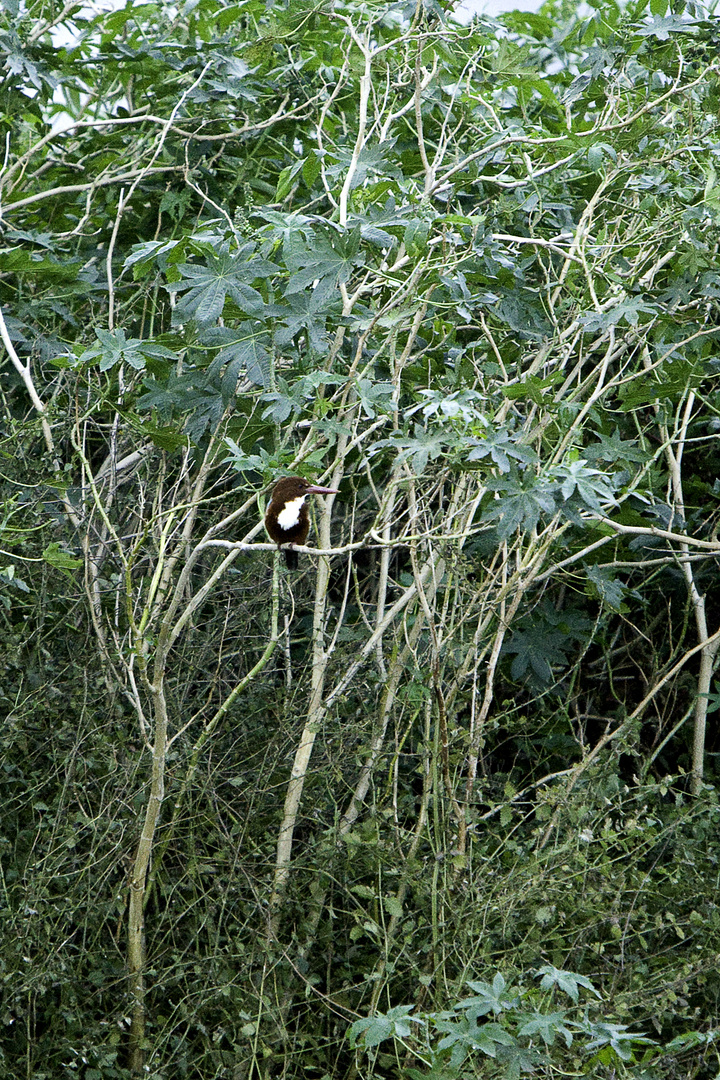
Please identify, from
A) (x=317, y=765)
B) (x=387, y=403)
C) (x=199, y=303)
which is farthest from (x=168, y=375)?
(x=317, y=765)

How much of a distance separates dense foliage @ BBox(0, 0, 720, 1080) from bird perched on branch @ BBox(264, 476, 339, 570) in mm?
68

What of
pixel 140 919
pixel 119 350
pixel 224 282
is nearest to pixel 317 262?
pixel 224 282

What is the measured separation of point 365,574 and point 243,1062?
170 centimetres

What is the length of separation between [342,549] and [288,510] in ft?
1.32

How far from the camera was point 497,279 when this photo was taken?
2.99 meters

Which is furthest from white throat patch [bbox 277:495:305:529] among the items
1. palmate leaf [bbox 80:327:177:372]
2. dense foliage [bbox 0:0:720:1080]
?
palmate leaf [bbox 80:327:177:372]

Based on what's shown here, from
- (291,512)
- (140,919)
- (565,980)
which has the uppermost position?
(291,512)

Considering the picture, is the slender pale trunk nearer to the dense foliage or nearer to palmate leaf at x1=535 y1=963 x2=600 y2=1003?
the dense foliage

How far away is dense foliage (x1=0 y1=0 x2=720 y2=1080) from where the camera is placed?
260 centimetres

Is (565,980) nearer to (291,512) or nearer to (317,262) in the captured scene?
(291,512)

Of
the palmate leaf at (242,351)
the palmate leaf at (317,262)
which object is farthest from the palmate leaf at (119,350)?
the palmate leaf at (317,262)

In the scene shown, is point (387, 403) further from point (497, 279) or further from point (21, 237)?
point (21, 237)

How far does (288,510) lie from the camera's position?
2707 millimetres

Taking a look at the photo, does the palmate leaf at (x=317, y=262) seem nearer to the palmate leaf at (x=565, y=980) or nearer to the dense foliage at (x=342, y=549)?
the dense foliage at (x=342, y=549)
